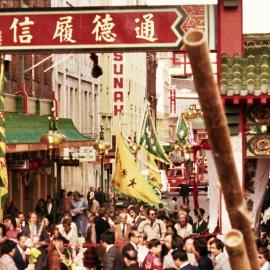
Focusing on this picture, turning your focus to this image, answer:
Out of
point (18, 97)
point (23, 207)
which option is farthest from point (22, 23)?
point (23, 207)

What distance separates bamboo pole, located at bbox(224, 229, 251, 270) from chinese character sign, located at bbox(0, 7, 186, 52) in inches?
465

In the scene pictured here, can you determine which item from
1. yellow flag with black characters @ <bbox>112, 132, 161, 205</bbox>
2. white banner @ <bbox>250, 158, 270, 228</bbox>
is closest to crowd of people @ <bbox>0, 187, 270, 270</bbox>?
white banner @ <bbox>250, 158, 270, 228</bbox>

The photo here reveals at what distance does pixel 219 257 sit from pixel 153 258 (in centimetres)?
183

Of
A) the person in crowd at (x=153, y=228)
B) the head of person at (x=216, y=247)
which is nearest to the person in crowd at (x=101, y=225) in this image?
the person in crowd at (x=153, y=228)

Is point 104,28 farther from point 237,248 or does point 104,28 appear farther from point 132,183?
point 237,248

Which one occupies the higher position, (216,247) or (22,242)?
(216,247)

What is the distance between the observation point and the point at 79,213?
24.0 metres

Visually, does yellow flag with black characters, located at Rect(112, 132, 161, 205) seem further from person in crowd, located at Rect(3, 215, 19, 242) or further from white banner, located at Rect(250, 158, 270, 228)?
white banner, located at Rect(250, 158, 270, 228)

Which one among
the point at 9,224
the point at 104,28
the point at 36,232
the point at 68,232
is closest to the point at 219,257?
the point at 104,28

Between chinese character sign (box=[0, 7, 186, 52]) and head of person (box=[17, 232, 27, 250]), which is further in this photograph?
head of person (box=[17, 232, 27, 250])

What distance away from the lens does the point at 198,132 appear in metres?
80.6

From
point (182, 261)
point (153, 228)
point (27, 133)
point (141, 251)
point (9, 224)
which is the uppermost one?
point (27, 133)

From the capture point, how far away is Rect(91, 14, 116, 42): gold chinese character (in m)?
15.0

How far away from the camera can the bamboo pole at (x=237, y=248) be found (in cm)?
294
